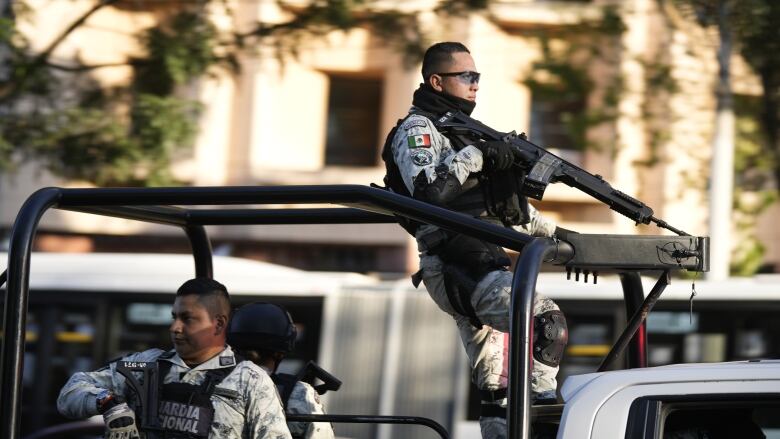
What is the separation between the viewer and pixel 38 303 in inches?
482

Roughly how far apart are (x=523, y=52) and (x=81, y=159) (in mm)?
9932

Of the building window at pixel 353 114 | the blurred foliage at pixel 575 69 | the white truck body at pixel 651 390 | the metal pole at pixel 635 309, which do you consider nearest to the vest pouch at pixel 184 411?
the white truck body at pixel 651 390

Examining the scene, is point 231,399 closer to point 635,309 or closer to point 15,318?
point 15,318

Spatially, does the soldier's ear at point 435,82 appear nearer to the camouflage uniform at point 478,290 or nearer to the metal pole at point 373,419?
the camouflage uniform at point 478,290

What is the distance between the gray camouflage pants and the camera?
12.8ft

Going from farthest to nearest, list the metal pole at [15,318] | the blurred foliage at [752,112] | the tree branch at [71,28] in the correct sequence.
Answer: the blurred foliage at [752,112], the tree branch at [71,28], the metal pole at [15,318]

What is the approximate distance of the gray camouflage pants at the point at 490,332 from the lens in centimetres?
390

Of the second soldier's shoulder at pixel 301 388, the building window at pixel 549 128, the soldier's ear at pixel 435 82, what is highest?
the building window at pixel 549 128

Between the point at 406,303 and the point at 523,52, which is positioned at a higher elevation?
the point at 523,52

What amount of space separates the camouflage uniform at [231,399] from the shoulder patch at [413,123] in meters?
0.83

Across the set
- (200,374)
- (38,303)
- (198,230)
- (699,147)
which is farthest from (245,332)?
(699,147)

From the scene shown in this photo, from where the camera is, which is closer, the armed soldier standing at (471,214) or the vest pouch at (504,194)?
the armed soldier standing at (471,214)

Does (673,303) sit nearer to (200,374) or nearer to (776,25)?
(776,25)

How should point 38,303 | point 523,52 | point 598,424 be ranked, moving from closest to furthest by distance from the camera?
point 598,424, point 38,303, point 523,52
